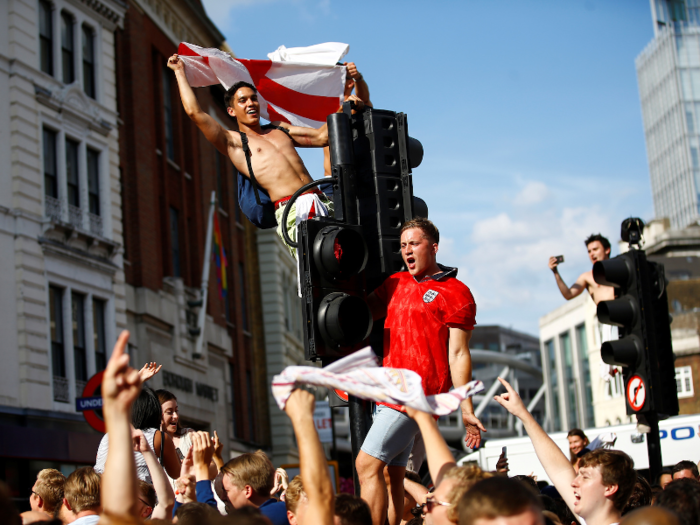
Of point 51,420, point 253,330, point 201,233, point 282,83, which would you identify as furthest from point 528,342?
point 282,83

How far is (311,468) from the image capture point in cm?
400

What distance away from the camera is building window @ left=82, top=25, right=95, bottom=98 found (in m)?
25.8

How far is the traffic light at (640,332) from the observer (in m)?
8.20

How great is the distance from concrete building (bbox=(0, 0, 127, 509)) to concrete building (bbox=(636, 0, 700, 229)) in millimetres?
118481

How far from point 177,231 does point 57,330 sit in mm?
8910

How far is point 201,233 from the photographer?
33312 millimetres

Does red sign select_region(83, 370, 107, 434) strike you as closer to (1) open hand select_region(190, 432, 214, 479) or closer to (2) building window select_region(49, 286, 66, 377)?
(1) open hand select_region(190, 432, 214, 479)

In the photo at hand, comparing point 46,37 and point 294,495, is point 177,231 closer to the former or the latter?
point 46,37

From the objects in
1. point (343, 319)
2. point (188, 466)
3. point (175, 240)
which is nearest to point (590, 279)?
point (343, 319)

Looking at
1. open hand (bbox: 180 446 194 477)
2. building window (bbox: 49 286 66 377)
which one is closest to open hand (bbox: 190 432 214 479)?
open hand (bbox: 180 446 194 477)

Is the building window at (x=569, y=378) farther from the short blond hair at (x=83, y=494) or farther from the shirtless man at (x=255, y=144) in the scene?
the short blond hair at (x=83, y=494)

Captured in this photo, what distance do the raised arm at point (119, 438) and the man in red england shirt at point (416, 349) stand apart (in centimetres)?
269

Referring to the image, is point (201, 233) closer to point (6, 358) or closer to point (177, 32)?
point (177, 32)

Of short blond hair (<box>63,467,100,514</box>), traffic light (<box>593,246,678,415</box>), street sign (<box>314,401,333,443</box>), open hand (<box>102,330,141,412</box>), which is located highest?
street sign (<box>314,401,333,443</box>)
